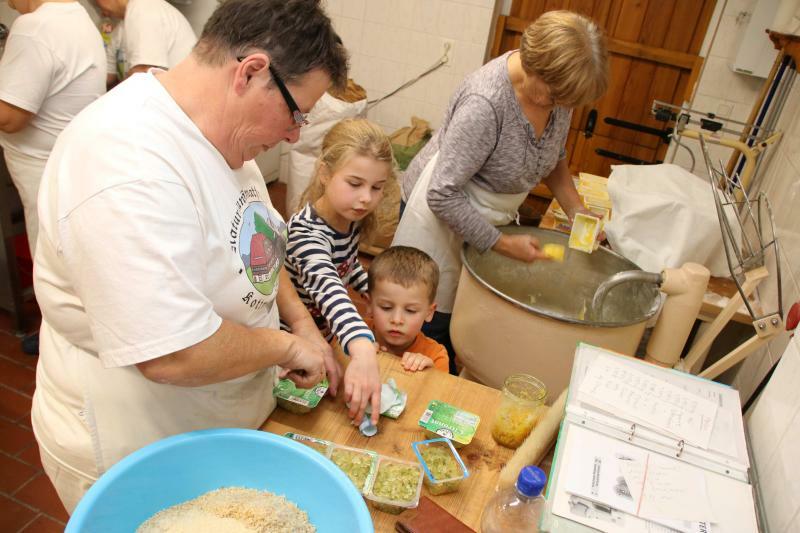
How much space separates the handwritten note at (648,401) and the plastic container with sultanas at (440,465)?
0.80 ft

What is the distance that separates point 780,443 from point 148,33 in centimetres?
281

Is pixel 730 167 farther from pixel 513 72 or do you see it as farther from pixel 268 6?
pixel 268 6

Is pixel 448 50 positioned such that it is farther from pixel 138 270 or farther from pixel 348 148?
pixel 138 270

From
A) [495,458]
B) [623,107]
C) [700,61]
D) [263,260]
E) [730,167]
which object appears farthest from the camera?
[623,107]

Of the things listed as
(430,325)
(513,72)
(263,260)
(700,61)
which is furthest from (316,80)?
(700,61)

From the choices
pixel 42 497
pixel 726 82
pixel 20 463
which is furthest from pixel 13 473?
pixel 726 82

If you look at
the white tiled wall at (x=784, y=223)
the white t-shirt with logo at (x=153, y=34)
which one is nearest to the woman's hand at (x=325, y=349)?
the white tiled wall at (x=784, y=223)

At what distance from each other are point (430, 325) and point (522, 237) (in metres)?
0.50

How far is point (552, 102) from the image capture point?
5.35 ft

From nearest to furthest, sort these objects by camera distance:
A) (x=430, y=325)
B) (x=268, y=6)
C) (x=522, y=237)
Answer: (x=268, y=6)
(x=522, y=237)
(x=430, y=325)

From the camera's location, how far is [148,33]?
8.65 feet

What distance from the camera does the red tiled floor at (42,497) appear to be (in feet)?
→ 5.94

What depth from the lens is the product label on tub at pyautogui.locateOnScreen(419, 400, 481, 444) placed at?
41.8 inches

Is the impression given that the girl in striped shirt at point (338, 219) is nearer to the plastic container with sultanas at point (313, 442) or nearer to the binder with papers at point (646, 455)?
the plastic container with sultanas at point (313, 442)
